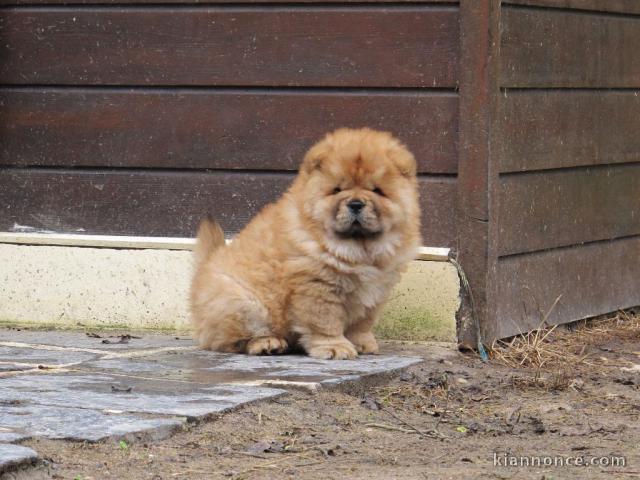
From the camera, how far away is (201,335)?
5.35 meters

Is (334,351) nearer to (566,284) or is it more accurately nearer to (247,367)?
(247,367)

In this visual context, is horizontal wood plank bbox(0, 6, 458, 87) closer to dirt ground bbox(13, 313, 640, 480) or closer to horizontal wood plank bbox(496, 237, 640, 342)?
horizontal wood plank bbox(496, 237, 640, 342)

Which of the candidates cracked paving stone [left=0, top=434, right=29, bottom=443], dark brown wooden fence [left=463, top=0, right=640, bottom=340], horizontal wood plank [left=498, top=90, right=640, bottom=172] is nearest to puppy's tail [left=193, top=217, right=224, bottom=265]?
dark brown wooden fence [left=463, top=0, right=640, bottom=340]

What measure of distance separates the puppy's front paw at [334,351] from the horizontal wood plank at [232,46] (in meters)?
1.31

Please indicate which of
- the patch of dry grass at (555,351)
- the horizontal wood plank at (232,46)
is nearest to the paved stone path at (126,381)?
the patch of dry grass at (555,351)

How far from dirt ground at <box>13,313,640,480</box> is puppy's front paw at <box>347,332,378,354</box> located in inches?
6.9

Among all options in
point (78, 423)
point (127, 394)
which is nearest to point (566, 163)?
point (127, 394)

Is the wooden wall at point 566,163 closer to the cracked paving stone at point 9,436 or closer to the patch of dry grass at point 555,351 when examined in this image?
the patch of dry grass at point 555,351

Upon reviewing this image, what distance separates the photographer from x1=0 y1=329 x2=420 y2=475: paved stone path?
11.7 feet

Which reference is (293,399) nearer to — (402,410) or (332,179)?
(402,410)

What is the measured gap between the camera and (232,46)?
19.2 ft

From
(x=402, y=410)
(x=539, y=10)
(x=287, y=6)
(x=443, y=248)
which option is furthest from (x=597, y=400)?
(x=287, y=6)

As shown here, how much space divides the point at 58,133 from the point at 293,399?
255 centimetres

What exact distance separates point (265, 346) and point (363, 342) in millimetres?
450
